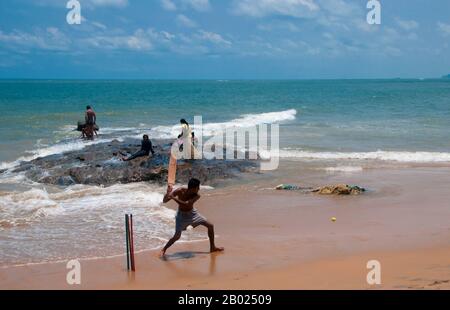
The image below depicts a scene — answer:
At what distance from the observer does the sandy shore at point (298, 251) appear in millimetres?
6949

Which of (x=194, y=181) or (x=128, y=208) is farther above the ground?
(x=194, y=181)

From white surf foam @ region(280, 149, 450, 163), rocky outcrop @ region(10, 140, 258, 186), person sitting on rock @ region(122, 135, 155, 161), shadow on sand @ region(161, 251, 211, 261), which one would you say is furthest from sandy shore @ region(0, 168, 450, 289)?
white surf foam @ region(280, 149, 450, 163)

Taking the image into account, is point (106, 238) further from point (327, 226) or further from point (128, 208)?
point (327, 226)

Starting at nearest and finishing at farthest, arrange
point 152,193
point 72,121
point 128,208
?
point 128,208
point 152,193
point 72,121

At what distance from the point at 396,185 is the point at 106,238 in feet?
25.5

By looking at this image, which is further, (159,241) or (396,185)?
(396,185)

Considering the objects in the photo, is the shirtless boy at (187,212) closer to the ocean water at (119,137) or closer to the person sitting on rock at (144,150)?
the ocean water at (119,137)

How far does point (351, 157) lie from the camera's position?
19188mm

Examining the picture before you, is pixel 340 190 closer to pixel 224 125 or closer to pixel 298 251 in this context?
pixel 298 251

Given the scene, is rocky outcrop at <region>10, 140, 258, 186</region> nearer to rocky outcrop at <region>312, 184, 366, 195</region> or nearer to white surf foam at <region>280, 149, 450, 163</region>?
rocky outcrop at <region>312, 184, 366, 195</region>

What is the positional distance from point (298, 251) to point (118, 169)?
25.7 ft

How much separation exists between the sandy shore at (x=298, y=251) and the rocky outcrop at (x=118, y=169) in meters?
2.21
